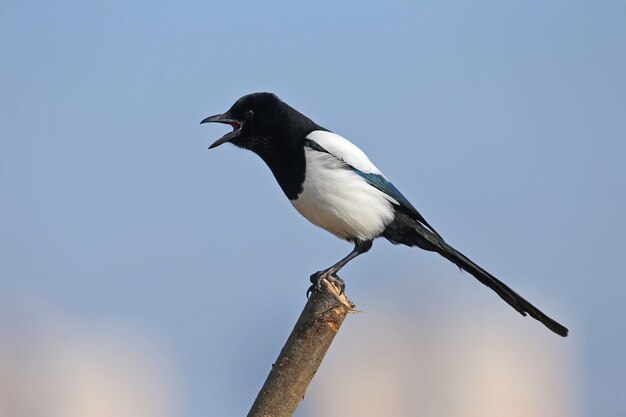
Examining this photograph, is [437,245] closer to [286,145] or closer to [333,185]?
[333,185]

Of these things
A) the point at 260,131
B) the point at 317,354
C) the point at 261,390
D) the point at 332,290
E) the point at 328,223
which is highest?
the point at 260,131

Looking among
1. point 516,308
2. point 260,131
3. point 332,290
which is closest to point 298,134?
point 260,131

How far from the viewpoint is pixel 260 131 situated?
4309 mm

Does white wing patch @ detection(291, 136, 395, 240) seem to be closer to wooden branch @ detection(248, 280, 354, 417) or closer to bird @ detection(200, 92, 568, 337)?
bird @ detection(200, 92, 568, 337)

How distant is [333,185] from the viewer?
4.02 m

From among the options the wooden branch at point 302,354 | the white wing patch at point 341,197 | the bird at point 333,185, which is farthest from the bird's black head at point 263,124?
the wooden branch at point 302,354

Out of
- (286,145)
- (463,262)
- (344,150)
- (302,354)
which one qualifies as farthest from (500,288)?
(302,354)

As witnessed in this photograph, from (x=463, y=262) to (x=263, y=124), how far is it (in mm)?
1151

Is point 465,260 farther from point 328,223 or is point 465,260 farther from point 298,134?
point 298,134

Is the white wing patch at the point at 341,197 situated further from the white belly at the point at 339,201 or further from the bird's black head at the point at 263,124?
the bird's black head at the point at 263,124

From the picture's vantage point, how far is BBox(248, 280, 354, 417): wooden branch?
102 inches

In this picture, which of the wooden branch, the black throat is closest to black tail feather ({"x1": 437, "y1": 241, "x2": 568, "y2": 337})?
the black throat

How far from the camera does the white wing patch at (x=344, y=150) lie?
161 inches

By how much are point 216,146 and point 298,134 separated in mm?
394
